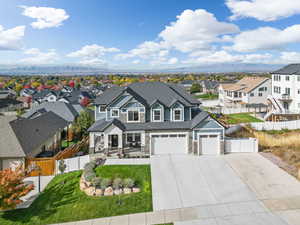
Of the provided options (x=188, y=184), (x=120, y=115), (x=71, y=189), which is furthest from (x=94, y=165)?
(x=188, y=184)

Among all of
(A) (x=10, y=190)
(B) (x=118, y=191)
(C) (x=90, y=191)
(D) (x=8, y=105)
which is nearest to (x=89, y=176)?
(C) (x=90, y=191)

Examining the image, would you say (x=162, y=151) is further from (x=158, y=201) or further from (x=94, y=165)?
(x=158, y=201)

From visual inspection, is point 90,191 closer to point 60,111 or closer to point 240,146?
point 240,146

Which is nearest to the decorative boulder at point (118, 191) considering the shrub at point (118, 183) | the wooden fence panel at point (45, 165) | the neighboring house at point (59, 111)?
the shrub at point (118, 183)

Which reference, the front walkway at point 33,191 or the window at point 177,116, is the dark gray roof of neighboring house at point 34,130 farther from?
the window at point 177,116

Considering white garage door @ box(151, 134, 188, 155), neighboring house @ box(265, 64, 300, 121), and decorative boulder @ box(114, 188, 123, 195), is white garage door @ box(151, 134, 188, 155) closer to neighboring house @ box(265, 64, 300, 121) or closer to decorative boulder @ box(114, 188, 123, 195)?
decorative boulder @ box(114, 188, 123, 195)

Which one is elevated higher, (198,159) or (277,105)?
(277,105)
